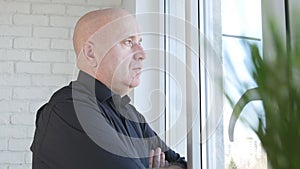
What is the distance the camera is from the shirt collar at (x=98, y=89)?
1.38 m

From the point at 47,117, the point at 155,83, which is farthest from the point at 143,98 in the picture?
the point at 47,117

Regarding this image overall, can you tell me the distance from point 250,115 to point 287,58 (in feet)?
0.30

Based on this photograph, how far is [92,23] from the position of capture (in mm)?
1448

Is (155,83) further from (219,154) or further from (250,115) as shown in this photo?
(250,115)

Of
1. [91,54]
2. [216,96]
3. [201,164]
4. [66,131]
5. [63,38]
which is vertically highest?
[63,38]

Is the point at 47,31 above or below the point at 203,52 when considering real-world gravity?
above

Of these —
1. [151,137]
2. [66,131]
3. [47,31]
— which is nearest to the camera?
[66,131]

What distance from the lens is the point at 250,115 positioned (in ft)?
1.64

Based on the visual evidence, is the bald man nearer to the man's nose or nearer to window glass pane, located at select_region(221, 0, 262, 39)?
the man's nose

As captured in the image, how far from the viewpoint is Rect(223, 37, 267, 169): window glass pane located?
1.66 ft

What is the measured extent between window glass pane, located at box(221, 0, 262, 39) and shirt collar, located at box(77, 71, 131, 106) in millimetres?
438

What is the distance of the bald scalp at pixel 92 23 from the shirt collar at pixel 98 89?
12cm

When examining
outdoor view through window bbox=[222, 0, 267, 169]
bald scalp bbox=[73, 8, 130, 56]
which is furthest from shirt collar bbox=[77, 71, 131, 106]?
outdoor view through window bbox=[222, 0, 267, 169]

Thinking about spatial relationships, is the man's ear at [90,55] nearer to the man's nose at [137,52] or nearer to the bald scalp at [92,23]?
the bald scalp at [92,23]
